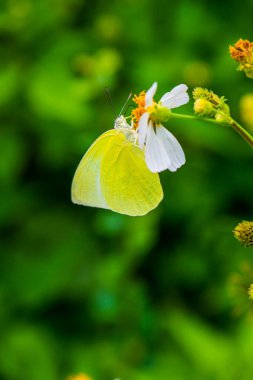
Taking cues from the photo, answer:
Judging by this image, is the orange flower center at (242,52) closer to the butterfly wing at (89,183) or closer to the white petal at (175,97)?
the white petal at (175,97)

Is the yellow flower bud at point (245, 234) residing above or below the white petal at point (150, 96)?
below

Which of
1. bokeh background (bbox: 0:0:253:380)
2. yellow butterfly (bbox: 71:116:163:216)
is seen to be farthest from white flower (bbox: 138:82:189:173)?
bokeh background (bbox: 0:0:253:380)

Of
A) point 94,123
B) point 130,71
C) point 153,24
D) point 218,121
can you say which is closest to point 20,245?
point 94,123

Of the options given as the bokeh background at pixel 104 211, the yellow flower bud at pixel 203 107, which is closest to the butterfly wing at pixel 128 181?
the yellow flower bud at pixel 203 107

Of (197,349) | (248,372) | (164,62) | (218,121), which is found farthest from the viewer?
(164,62)

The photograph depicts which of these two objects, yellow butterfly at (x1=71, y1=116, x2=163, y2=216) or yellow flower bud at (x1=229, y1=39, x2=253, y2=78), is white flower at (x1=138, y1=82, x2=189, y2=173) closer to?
yellow flower bud at (x1=229, y1=39, x2=253, y2=78)

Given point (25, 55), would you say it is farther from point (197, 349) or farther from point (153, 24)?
point (197, 349)
